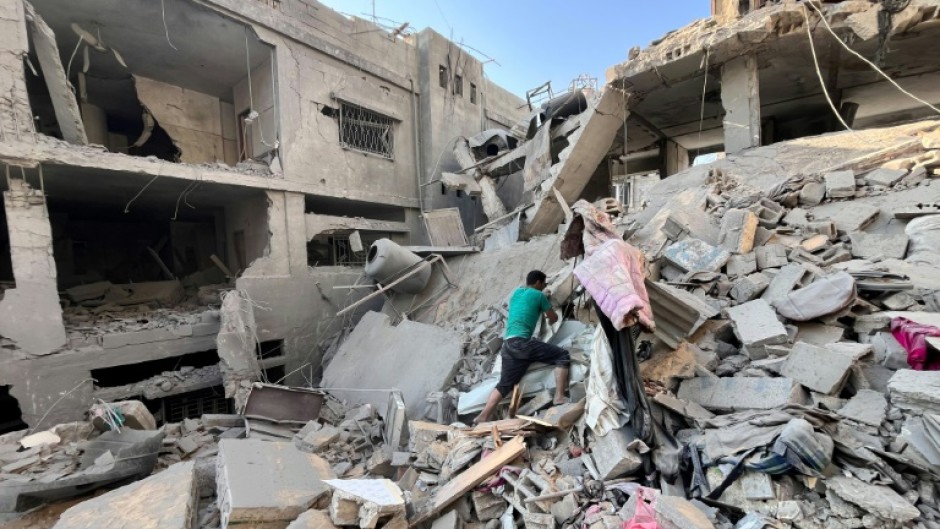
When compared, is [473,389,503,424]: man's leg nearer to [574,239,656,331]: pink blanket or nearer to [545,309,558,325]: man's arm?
Answer: [545,309,558,325]: man's arm

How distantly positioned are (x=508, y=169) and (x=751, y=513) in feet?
34.5

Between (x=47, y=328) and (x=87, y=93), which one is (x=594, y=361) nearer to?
(x=47, y=328)

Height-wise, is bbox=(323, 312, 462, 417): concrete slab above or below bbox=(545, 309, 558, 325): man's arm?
below

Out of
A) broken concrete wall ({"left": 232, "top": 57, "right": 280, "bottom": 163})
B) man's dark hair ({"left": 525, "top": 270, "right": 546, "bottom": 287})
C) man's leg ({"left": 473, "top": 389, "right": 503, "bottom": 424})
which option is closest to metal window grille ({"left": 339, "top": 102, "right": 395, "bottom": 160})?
broken concrete wall ({"left": 232, "top": 57, "right": 280, "bottom": 163})

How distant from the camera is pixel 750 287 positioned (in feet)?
12.8

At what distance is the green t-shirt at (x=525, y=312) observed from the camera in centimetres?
414

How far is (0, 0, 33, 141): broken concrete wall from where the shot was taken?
6.06 meters

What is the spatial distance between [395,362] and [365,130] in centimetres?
754

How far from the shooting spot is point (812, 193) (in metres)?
5.19

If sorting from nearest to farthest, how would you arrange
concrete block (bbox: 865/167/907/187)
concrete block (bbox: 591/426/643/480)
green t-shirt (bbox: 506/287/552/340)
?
concrete block (bbox: 591/426/643/480), green t-shirt (bbox: 506/287/552/340), concrete block (bbox: 865/167/907/187)

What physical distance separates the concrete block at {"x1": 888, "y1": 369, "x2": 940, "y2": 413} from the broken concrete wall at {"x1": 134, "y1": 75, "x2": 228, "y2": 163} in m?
12.3

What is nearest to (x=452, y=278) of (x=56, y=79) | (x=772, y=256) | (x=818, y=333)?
(x=772, y=256)

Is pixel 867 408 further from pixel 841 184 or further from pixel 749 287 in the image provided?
pixel 841 184

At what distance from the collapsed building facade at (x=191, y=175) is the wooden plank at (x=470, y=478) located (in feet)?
20.8
